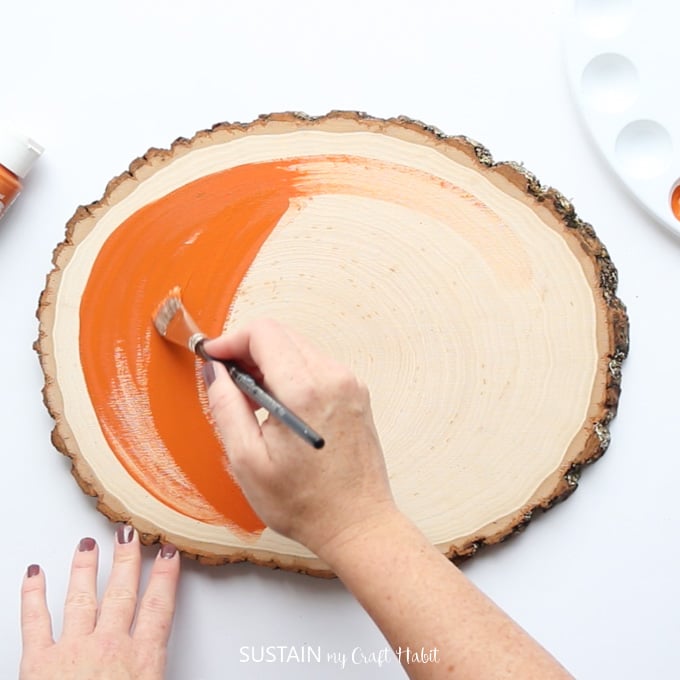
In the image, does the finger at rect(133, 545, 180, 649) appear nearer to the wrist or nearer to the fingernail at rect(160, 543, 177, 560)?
the fingernail at rect(160, 543, 177, 560)

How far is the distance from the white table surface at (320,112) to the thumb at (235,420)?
0.27 m

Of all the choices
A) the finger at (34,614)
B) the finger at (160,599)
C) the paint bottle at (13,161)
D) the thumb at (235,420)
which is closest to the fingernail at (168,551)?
the finger at (160,599)

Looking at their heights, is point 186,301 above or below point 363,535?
above

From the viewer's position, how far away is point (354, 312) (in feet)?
2.73

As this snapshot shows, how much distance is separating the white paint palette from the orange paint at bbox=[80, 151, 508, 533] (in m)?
0.27

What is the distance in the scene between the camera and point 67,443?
85 centimetres

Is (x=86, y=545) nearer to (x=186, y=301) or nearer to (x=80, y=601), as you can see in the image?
(x=80, y=601)

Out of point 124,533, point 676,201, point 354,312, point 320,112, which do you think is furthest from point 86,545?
point 676,201

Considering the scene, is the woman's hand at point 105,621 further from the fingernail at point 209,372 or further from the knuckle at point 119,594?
the fingernail at point 209,372

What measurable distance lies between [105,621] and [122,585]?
4 centimetres

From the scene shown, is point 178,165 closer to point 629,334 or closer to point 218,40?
point 218,40

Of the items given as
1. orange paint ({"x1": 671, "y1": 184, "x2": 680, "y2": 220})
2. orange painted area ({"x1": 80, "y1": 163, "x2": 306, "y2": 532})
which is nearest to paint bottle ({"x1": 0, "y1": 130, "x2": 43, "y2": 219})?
orange painted area ({"x1": 80, "y1": 163, "x2": 306, "y2": 532})

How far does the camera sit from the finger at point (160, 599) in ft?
2.74

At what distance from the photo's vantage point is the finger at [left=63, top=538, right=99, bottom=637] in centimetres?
84
